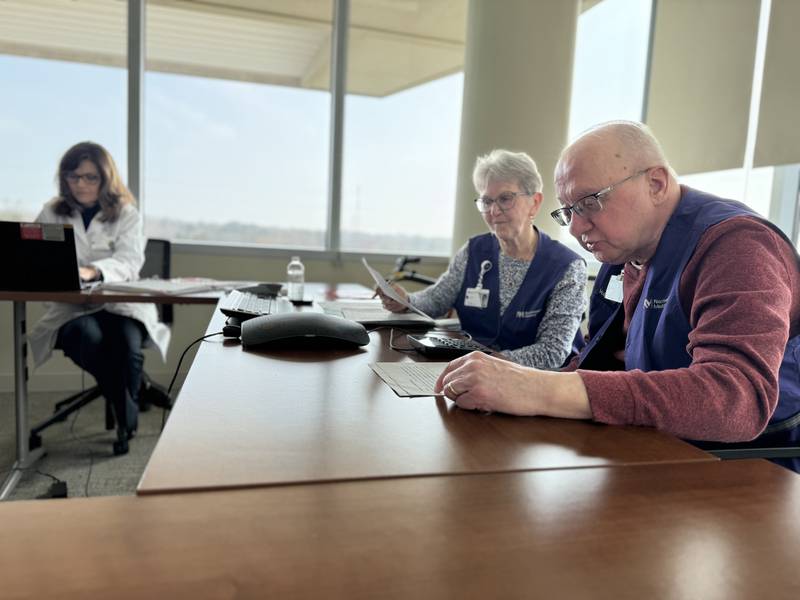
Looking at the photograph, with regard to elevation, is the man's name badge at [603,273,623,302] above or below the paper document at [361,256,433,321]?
above

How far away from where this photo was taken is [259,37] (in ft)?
12.5

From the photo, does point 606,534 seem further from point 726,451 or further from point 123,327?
point 123,327

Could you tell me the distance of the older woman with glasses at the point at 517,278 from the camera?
178cm

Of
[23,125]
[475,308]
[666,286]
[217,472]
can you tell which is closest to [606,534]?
[217,472]

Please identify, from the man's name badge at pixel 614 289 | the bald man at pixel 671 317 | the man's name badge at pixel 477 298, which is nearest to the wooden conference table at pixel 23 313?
the man's name badge at pixel 477 298

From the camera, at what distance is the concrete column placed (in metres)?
3.41

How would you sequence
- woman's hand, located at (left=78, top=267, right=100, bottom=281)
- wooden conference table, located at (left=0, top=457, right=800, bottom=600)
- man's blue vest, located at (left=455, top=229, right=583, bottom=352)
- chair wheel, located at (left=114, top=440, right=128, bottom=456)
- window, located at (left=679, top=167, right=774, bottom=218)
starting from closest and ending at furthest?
wooden conference table, located at (left=0, top=457, right=800, bottom=600)
man's blue vest, located at (left=455, top=229, right=583, bottom=352)
woman's hand, located at (left=78, top=267, right=100, bottom=281)
chair wheel, located at (left=114, top=440, right=128, bottom=456)
window, located at (left=679, top=167, right=774, bottom=218)

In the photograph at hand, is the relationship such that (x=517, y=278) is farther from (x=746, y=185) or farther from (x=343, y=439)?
(x=746, y=185)

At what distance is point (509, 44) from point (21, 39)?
2985 mm

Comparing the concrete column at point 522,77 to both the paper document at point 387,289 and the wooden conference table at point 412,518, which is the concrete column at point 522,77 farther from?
the wooden conference table at point 412,518

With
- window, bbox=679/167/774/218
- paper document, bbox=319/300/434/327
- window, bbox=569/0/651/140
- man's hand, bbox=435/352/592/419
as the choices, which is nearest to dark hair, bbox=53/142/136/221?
paper document, bbox=319/300/434/327

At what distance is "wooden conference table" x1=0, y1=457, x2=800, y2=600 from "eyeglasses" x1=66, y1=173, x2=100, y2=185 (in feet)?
8.65

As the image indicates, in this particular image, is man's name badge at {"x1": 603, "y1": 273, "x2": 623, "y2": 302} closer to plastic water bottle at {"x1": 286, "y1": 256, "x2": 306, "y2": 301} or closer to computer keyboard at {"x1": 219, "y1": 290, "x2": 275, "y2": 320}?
computer keyboard at {"x1": 219, "y1": 290, "x2": 275, "y2": 320}

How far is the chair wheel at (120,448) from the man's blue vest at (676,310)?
2323mm
